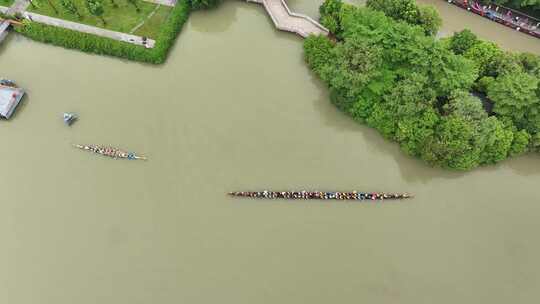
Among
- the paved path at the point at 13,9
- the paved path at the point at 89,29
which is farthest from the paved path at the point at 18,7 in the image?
the paved path at the point at 89,29

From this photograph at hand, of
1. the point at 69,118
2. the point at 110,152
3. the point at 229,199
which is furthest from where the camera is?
the point at 69,118

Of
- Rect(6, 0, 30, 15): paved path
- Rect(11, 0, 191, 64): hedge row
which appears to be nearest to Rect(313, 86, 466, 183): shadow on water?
Rect(11, 0, 191, 64): hedge row

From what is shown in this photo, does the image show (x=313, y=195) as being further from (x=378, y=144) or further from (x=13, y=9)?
(x=13, y=9)

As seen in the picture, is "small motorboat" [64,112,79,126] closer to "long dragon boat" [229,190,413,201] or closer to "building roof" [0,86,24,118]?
"building roof" [0,86,24,118]

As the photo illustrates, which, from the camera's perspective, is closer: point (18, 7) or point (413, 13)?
point (413, 13)

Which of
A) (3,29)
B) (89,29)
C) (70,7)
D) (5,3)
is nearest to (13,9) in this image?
(5,3)

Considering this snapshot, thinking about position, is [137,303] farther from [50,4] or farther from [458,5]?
[458,5]
